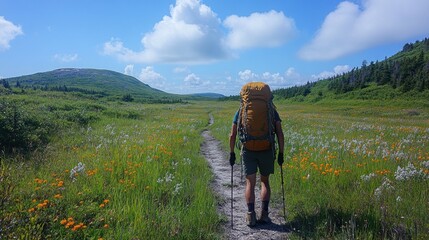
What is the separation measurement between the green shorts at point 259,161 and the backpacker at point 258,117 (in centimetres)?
16

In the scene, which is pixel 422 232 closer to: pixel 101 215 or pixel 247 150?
pixel 247 150

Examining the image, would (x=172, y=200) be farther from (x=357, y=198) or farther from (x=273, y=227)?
(x=357, y=198)

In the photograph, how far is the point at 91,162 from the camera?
8219 mm

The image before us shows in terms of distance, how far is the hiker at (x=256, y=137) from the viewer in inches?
225

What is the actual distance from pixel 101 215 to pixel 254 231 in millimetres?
2755

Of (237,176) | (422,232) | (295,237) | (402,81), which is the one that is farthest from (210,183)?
(402,81)

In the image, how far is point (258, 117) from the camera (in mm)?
5727

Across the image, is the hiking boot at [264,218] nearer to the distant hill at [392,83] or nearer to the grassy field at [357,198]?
the grassy field at [357,198]

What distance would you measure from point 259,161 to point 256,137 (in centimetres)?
55

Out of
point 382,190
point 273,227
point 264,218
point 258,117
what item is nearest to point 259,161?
point 258,117

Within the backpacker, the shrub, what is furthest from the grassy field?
the shrub

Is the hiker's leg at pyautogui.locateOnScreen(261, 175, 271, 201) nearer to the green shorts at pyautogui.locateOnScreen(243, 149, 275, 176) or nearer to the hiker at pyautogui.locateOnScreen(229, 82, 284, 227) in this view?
the hiker at pyautogui.locateOnScreen(229, 82, 284, 227)

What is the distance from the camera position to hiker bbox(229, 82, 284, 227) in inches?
225

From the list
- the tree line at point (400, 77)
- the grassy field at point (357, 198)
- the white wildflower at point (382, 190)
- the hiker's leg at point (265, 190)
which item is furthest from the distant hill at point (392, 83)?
the hiker's leg at point (265, 190)
